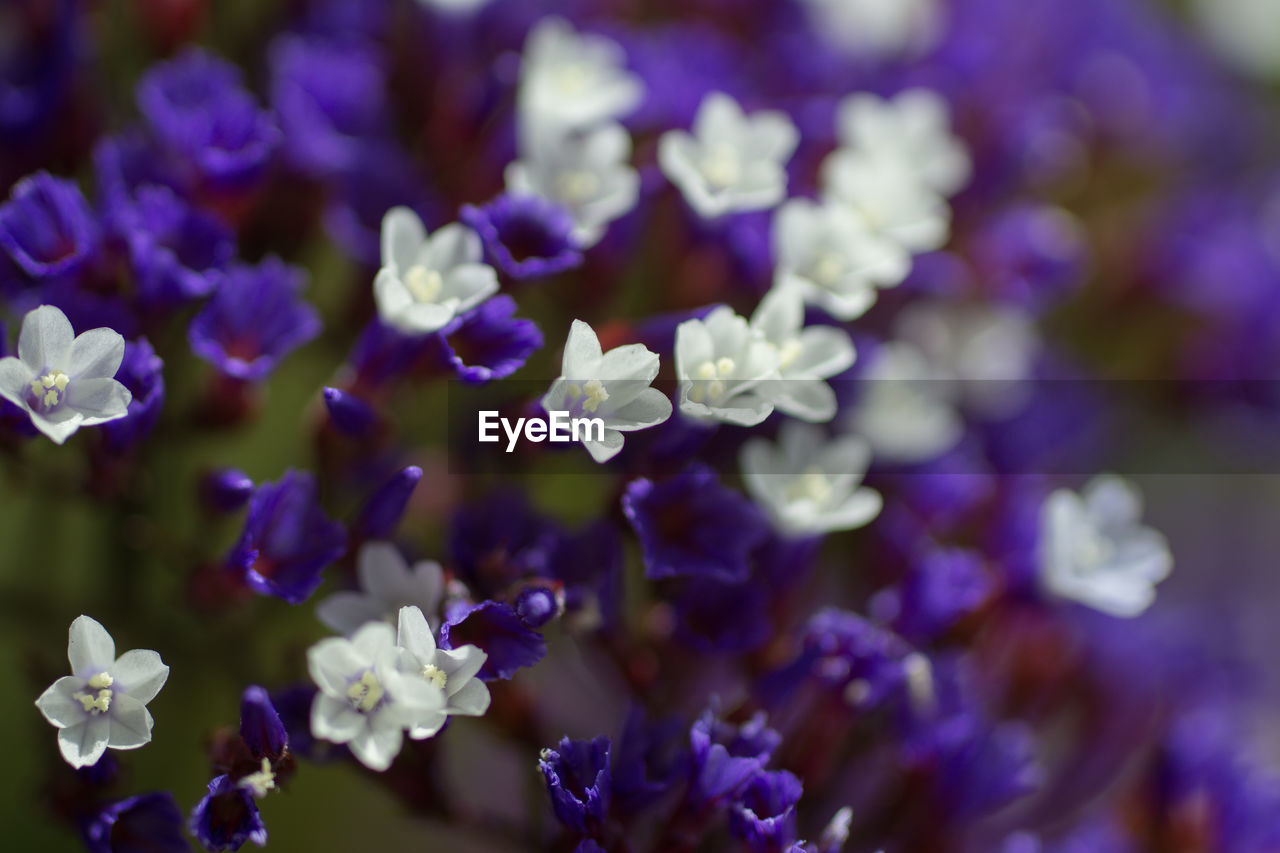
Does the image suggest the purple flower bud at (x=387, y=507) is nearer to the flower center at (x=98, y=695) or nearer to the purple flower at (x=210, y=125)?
the flower center at (x=98, y=695)

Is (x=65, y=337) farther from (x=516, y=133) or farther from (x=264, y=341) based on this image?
(x=516, y=133)

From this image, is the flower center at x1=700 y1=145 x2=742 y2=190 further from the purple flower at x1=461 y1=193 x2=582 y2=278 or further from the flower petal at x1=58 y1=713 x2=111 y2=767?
the flower petal at x1=58 y1=713 x2=111 y2=767

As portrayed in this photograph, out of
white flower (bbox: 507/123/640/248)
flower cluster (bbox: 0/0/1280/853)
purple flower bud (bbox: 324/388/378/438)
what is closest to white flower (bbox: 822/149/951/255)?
flower cluster (bbox: 0/0/1280/853)

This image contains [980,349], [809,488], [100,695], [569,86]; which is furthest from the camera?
[980,349]

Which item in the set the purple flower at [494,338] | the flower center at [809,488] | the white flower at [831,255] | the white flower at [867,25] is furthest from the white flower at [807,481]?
the white flower at [867,25]

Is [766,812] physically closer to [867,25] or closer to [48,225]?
[48,225]

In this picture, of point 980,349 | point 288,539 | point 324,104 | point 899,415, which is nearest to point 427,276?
point 288,539
